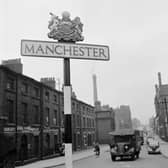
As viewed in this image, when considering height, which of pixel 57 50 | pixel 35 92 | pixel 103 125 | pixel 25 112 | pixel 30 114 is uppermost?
pixel 35 92

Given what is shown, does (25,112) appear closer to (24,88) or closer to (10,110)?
(24,88)

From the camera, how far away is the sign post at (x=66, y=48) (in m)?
5.00

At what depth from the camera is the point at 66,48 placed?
5.10 meters

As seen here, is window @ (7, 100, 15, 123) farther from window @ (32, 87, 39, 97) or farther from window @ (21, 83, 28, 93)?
window @ (32, 87, 39, 97)

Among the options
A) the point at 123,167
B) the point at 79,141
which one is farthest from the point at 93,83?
the point at 123,167

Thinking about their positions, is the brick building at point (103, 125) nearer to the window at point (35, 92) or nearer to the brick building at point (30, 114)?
the brick building at point (30, 114)

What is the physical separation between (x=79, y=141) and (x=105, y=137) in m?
27.7

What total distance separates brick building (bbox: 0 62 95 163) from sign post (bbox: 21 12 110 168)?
2115cm

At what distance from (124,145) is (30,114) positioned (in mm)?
11003

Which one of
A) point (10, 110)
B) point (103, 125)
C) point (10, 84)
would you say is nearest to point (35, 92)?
point (10, 84)

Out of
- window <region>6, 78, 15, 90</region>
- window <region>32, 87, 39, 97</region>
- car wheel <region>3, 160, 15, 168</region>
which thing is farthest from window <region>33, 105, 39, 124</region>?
car wheel <region>3, 160, 15, 168</region>

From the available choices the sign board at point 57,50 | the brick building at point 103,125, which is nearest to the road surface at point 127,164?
the sign board at point 57,50

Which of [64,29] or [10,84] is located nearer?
[64,29]

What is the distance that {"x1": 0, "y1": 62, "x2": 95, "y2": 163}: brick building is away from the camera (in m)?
26.5
